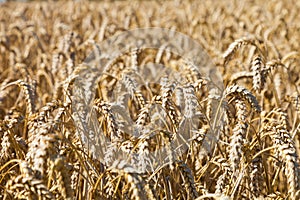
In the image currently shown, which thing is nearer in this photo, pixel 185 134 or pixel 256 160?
pixel 256 160

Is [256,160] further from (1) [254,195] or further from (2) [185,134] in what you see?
(2) [185,134]

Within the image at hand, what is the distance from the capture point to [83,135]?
77.2 inches

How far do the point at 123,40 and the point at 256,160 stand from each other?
3153 mm

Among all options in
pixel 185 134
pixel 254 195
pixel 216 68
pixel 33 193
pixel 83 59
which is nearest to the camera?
pixel 33 193

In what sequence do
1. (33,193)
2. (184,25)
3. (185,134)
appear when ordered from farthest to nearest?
(184,25) → (185,134) → (33,193)

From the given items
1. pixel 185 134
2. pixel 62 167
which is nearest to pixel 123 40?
pixel 185 134

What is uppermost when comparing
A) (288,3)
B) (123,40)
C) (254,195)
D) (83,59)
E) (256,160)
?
(288,3)

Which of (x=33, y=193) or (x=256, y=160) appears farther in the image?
(x=256, y=160)

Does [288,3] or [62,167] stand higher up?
[288,3]

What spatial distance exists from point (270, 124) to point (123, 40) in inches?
121

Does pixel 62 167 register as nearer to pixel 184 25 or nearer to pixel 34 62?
pixel 34 62

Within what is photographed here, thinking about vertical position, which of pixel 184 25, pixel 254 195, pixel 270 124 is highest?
pixel 184 25

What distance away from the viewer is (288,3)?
8.61 metres

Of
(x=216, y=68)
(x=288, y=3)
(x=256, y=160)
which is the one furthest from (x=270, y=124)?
(x=288, y=3)
